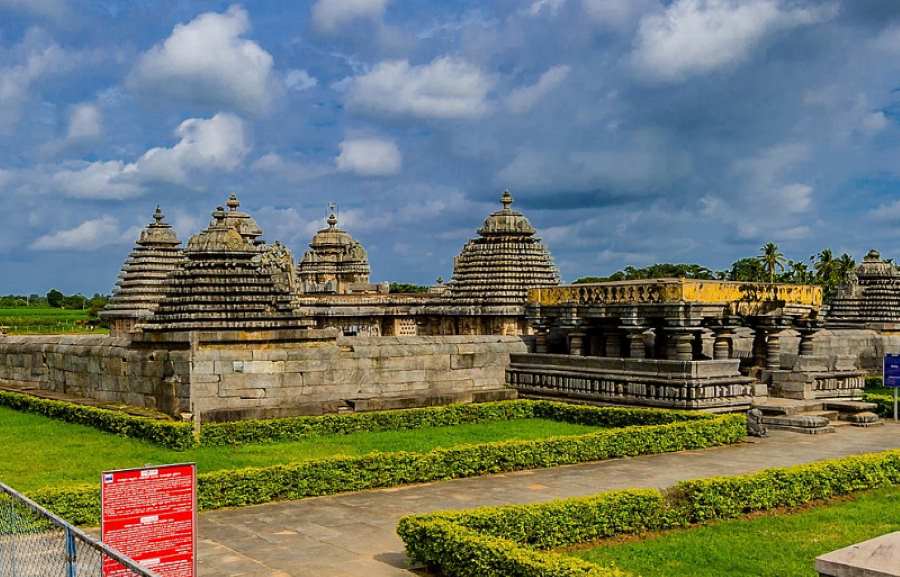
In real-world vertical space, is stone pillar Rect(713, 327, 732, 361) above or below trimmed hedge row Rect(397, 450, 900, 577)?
above

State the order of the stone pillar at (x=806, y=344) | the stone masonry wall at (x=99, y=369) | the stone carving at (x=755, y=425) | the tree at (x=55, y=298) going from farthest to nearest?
the tree at (x=55, y=298) < the stone pillar at (x=806, y=344) < the stone masonry wall at (x=99, y=369) < the stone carving at (x=755, y=425)

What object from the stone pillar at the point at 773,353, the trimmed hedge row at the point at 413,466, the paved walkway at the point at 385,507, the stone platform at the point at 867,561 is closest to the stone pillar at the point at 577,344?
the stone pillar at the point at 773,353

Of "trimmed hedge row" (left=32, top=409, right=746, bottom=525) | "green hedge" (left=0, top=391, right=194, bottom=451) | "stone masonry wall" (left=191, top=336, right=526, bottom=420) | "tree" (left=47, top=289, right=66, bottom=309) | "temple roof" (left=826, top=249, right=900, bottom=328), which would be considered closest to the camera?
"trimmed hedge row" (left=32, top=409, right=746, bottom=525)

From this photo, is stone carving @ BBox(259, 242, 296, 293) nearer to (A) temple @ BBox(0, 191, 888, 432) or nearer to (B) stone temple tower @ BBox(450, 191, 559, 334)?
(B) stone temple tower @ BBox(450, 191, 559, 334)

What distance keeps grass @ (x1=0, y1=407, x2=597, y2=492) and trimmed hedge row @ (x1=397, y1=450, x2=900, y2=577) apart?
4973 mm

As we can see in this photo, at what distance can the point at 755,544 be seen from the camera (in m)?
9.02

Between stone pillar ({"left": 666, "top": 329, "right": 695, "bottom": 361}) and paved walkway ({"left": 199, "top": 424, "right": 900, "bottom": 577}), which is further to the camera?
stone pillar ({"left": 666, "top": 329, "right": 695, "bottom": 361})

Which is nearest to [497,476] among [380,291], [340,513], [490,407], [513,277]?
[340,513]

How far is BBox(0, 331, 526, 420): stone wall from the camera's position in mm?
16734

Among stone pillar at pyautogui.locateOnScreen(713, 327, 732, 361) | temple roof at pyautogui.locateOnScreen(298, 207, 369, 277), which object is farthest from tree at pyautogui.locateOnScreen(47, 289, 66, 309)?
stone pillar at pyautogui.locateOnScreen(713, 327, 732, 361)

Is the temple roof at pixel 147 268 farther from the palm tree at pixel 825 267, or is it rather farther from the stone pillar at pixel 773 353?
the palm tree at pixel 825 267

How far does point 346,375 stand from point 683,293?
23.8 feet

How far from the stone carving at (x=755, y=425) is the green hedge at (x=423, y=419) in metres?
1.11

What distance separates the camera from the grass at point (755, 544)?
820 centimetres
